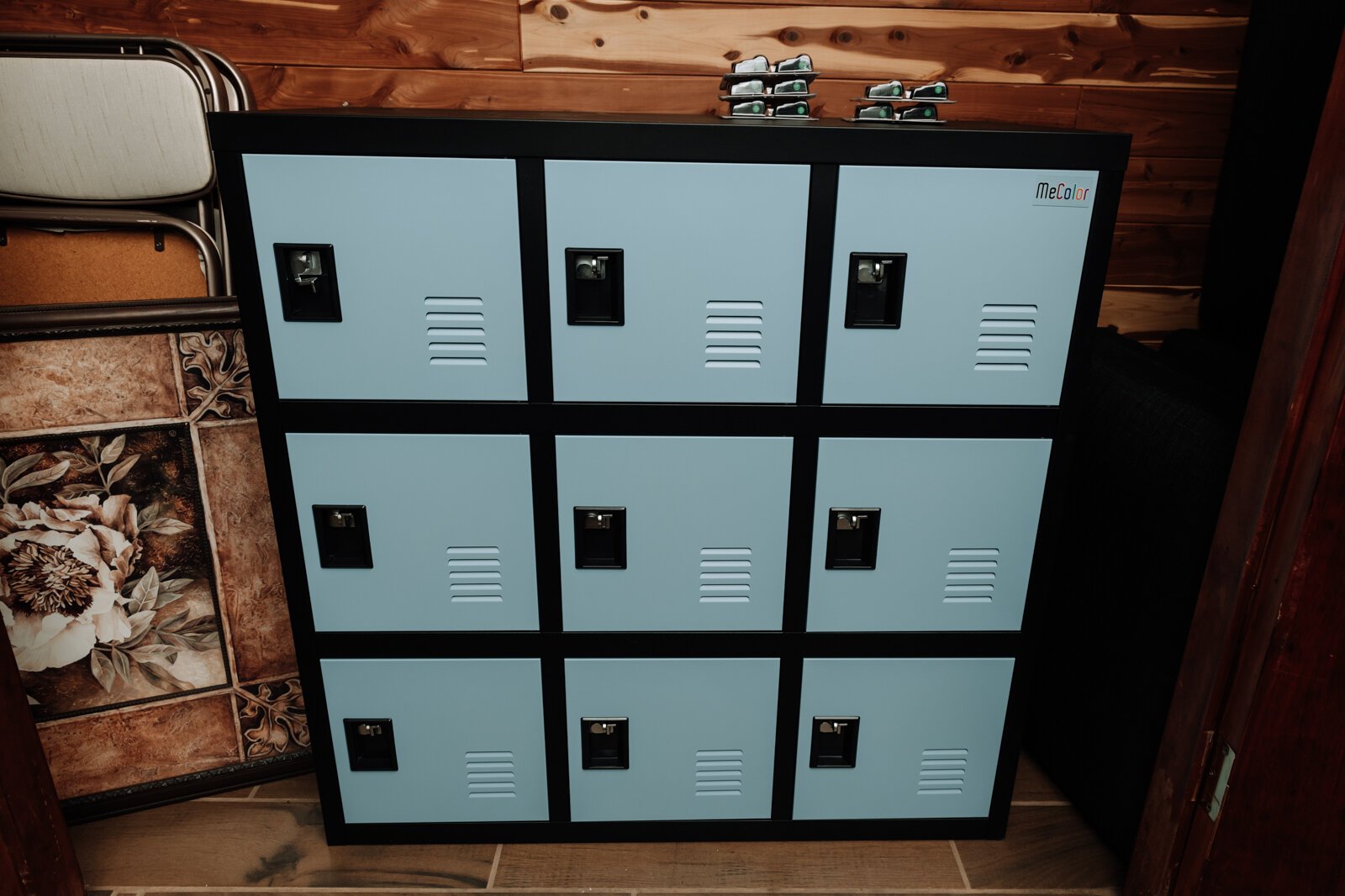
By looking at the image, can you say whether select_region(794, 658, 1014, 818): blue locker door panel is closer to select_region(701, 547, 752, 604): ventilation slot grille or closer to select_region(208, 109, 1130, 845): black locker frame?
select_region(208, 109, 1130, 845): black locker frame

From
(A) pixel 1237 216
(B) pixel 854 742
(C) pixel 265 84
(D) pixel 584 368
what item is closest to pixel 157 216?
(C) pixel 265 84

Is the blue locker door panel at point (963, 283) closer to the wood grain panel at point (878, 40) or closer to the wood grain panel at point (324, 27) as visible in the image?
the wood grain panel at point (878, 40)

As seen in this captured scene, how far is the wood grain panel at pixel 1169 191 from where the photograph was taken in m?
1.78

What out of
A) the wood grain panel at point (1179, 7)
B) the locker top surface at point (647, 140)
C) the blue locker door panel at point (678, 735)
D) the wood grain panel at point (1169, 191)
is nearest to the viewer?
the locker top surface at point (647, 140)

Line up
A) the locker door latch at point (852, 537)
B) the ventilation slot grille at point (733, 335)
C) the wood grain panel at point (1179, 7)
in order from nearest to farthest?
the ventilation slot grille at point (733, 335)
the locker door latch at point (852, 537)
the wood grain panel at point (1179, 7)

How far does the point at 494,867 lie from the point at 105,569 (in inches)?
33.6

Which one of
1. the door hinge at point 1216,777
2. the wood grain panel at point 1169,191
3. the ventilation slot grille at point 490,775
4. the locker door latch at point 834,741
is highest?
the wood grain panel at point 1169,191

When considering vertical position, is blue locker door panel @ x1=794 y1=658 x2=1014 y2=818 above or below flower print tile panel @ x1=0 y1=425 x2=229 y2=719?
below

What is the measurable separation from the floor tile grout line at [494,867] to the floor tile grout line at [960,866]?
32.3 inches

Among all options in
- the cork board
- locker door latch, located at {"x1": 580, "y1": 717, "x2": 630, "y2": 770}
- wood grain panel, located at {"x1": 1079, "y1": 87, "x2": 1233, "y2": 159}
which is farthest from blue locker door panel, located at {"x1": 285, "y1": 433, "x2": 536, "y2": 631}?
wood grain panel, located at {"x1": 1079, "y1": 87, "x2": 1233, "y2": 159}

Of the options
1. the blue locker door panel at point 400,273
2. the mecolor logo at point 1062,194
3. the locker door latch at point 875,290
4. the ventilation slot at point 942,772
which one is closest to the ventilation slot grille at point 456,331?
the blue locker door panel at point 400,273

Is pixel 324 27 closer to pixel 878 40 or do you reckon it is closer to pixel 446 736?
pixel 878 40

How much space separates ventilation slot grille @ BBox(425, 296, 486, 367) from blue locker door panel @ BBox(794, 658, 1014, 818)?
75cm

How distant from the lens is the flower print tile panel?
1.37 m
